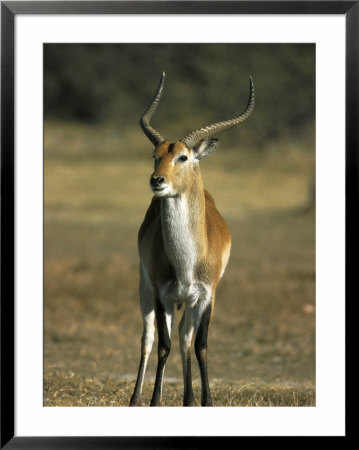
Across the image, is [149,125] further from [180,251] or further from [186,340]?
[186,340]

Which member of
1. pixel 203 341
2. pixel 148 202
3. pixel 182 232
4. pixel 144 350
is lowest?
pixel 144 350

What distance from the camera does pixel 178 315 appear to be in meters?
16.8

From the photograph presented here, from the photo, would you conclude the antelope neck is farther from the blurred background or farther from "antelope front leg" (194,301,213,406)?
the blurred background

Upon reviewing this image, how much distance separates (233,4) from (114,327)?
1008 centimetres

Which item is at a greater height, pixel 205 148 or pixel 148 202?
pixel 148 202

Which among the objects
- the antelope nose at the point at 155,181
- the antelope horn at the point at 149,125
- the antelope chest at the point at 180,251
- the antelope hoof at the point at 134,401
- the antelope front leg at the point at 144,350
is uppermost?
the antelope horn at the point at 149,125

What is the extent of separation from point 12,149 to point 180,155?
4.41 feet

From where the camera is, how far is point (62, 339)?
1398 centimetres

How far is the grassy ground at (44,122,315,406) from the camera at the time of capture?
8938 mm

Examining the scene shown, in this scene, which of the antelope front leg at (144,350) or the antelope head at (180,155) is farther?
the antelope front leg at (144,350)

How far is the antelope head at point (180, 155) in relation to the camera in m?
6.53

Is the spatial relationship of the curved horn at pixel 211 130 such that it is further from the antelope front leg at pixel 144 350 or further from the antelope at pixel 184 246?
the antelope front leg at pixel 144 350

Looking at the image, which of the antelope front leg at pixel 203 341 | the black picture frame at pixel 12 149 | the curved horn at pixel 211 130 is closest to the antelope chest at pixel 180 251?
the antelope front leg at pixel 203 341

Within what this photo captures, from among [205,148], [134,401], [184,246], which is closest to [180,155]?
[205,148]
